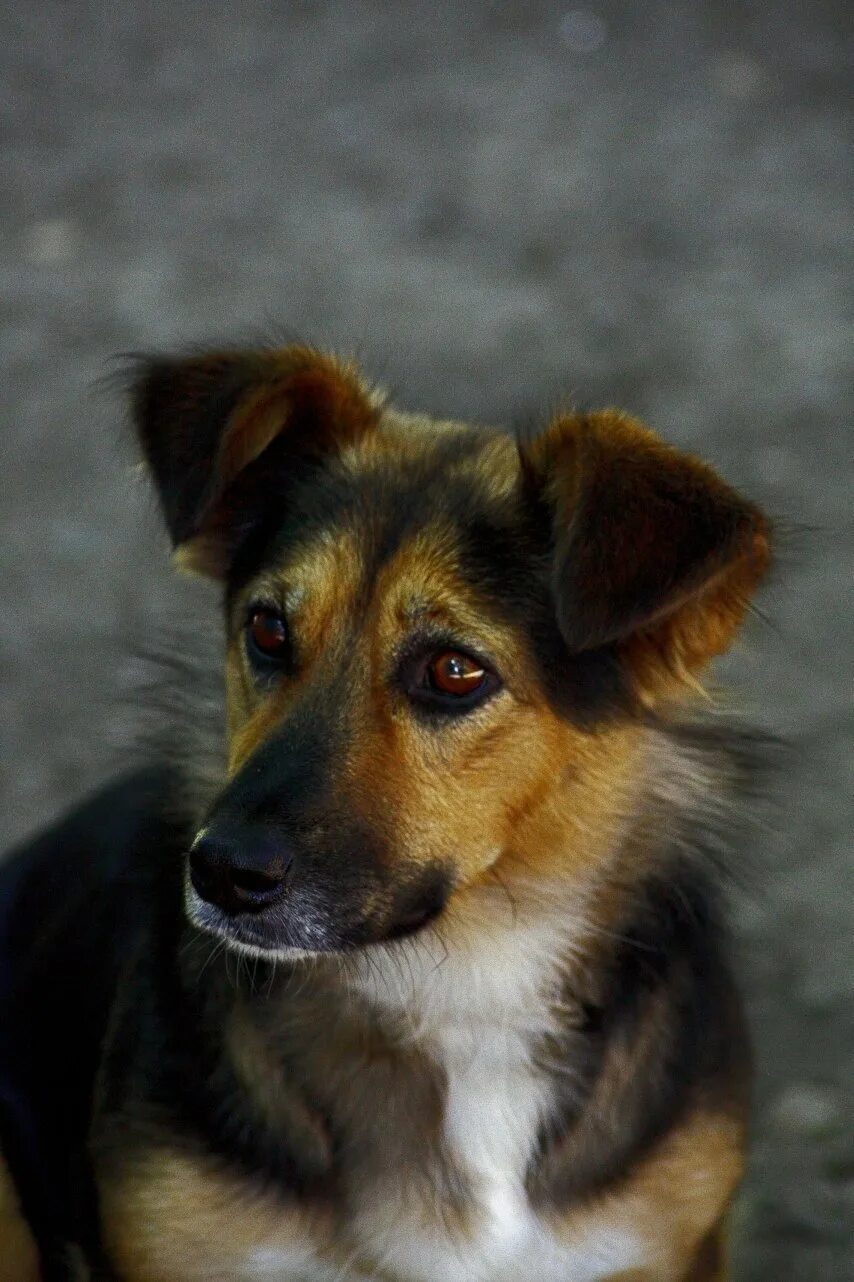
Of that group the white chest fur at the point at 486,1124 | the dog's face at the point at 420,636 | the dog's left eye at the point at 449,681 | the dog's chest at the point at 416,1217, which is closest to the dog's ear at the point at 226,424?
the dog's face at the point at 420,636

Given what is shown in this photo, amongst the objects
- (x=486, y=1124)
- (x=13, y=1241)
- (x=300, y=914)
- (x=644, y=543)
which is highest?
(x=644, y=543)

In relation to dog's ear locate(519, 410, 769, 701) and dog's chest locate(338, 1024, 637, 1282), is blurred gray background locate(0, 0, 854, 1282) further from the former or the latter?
dog's ear locate(519, 410, 769, 701)

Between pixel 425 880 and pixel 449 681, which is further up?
pixel 449 681

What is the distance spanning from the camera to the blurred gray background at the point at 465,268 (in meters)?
4.65

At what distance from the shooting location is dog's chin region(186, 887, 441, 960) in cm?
254

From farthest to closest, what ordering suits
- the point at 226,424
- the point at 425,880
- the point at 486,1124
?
the point at 486,1124
the point at 226,424
the point at 425,880

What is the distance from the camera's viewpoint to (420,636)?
2.65 meters

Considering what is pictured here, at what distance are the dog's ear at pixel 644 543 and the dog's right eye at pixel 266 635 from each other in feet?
1.44

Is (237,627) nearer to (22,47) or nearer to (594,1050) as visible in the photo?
(594,1050)

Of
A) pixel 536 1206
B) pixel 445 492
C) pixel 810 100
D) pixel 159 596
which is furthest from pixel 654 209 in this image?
pixel 536 1206

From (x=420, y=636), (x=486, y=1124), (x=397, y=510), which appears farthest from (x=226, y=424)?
(x=486, y=1124)

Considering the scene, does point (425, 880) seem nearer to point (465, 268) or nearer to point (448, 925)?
point (448, 925)

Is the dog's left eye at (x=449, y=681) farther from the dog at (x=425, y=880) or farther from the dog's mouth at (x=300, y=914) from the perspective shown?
the dog's mouth at (x=300, y=914)

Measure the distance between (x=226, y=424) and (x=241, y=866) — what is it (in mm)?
694
